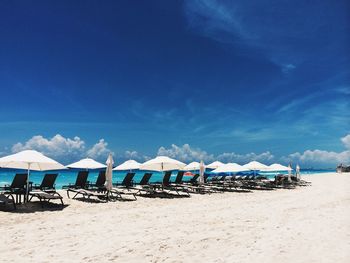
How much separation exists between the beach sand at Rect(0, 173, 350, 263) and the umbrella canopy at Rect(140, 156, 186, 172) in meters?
5.43

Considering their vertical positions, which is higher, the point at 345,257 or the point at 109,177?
the point at 109,177

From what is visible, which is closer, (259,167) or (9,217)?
(9,217)

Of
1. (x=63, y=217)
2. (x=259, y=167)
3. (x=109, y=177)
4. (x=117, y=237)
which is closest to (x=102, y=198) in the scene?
(x=109, y=177)

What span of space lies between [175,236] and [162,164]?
345 inches

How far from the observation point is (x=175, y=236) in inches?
231

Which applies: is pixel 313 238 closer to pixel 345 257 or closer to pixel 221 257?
pixel 345 257

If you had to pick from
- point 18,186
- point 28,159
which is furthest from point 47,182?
point 28,159

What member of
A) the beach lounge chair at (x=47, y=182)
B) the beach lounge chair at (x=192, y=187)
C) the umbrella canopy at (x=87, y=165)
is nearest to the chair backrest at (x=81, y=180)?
the umbrella canopy at (x=87, y=165)

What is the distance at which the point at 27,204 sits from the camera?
9.80 metres

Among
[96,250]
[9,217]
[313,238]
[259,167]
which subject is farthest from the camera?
[259,167]

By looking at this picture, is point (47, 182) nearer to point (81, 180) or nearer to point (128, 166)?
point (81, 180)

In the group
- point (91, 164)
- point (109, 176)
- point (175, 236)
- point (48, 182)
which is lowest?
point (175, 236)

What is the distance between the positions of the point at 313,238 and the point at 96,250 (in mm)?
3772

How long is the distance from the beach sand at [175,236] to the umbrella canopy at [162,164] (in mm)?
5428
